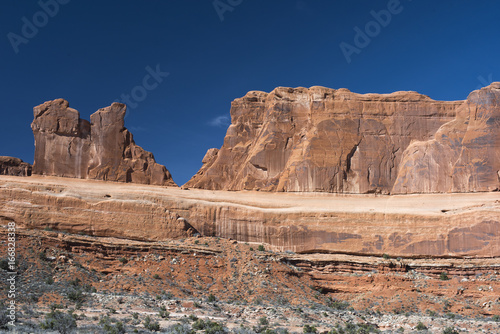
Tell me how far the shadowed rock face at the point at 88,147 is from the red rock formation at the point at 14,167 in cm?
323

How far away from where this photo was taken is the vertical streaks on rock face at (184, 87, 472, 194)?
42125mm

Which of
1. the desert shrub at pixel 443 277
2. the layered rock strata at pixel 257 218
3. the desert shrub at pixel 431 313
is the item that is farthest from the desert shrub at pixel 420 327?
the layered rock strata at pixel 257 218

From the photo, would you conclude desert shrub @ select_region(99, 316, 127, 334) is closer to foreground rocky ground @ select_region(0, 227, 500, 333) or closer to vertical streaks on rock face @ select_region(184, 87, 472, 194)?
foreground rocky ground @ select_region(0, 227, 500, 333)

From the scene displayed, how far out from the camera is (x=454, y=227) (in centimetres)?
3538

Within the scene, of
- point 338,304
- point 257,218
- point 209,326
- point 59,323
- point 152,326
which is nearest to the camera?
point 59,323

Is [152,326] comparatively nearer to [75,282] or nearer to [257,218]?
[75,282]

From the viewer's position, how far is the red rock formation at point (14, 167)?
133 feet

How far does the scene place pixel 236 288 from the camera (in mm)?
29625

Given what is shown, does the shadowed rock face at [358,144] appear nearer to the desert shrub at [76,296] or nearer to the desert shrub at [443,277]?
the desert shrub at [443,277]

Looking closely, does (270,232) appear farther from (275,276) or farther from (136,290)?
(136,290)

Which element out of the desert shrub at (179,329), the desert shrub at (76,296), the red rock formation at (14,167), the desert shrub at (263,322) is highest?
the red rock formation at (14,167)
